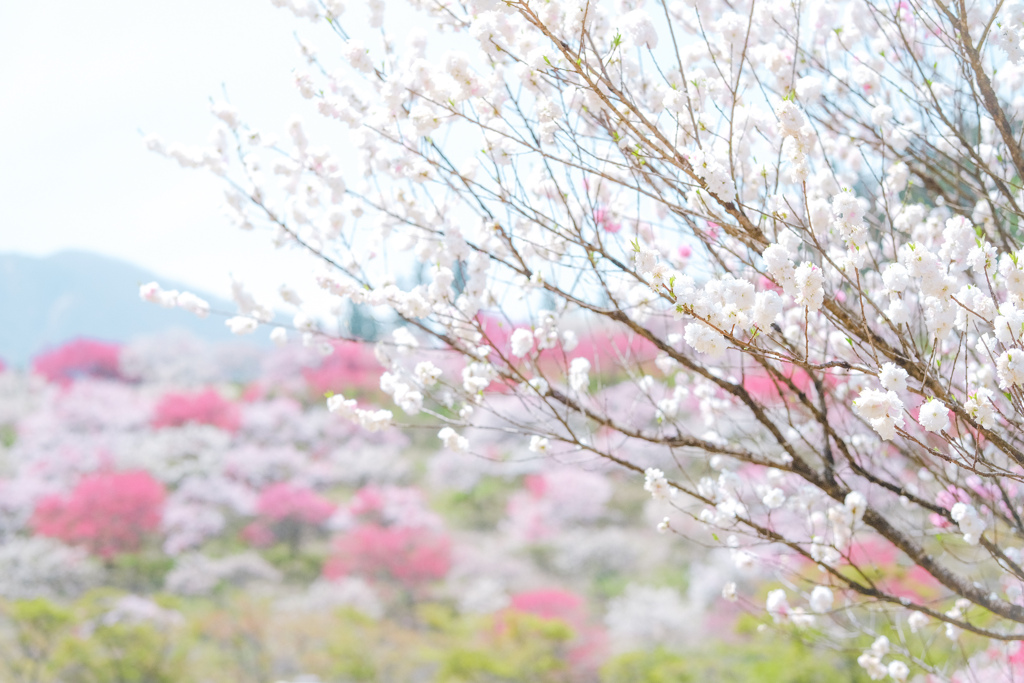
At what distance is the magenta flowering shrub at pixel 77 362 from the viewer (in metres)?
10.5

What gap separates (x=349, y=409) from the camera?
1.71m

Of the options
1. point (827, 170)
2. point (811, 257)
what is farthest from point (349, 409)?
point (827, 170)

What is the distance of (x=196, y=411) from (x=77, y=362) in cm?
271

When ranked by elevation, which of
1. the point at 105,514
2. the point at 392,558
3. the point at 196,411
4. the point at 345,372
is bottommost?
the point at 105,514

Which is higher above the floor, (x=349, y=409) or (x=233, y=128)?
(x=233, y=128)

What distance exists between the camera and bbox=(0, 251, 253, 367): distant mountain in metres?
12.4

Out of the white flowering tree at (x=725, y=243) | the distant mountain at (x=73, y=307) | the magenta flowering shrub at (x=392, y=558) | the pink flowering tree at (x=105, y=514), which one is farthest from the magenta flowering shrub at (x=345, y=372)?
the white flowering tree at (x=725, y=243)

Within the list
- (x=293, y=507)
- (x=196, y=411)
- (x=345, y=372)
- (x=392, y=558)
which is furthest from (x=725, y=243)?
(x=345, y=372)

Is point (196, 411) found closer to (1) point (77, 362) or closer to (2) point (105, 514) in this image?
(2) point (105, 514)

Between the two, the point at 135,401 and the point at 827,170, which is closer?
the point at 827,170

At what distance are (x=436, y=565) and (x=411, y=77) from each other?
5.92m

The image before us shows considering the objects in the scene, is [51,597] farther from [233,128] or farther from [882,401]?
[882,401]

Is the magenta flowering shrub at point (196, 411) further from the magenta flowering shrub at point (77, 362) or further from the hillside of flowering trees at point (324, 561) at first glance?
the magenta flowering shrub at point (77, 362)

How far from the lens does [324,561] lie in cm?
719
